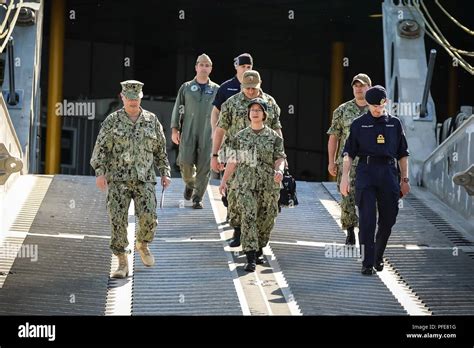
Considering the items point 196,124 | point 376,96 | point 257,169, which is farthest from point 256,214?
point 196,124

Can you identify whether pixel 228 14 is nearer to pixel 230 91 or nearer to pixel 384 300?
pixel 230 91

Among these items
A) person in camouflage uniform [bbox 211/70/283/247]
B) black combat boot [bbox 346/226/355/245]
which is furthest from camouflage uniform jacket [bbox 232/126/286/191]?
black combat boot [bbox 346/226/355/245]

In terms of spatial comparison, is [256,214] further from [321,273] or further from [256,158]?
[321,273]

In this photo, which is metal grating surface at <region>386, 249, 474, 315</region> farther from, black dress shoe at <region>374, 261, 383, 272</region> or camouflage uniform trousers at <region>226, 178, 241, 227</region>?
camouflage uniform trousers at <region>226, 178, 241, 227</region>

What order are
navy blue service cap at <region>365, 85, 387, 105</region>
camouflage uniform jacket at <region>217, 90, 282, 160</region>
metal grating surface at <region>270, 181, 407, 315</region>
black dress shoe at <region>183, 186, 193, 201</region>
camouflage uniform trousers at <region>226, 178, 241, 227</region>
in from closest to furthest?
metal grating surface at <region>270, 181, 407, 315</region>
navy blue service cap at <region>365, 85, 387, 105</region>
camouflage uniform trousers at <region>226, 178, 241, 227</region>
camouflage uniform jacket at <region>217, 90, 282, 160</region>
black dress shoe at <region>183, 186, 193, 201</region>

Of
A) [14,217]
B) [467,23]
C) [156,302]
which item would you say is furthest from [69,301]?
[467,23]

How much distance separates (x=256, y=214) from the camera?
12.9 metres

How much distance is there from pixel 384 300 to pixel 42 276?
2959mm

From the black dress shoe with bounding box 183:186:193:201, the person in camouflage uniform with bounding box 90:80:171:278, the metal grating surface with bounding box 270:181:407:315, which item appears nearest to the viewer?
the metal grating surface with bounding box 270:181:407:315

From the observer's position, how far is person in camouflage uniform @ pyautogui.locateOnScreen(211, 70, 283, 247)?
13430 mm

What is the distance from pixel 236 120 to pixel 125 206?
1860mm

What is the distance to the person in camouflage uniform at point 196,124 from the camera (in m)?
15.3

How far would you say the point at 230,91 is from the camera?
569 inches

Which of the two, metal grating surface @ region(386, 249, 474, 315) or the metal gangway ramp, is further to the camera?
metal grating surface @ region(386, 249, 474, 315)
